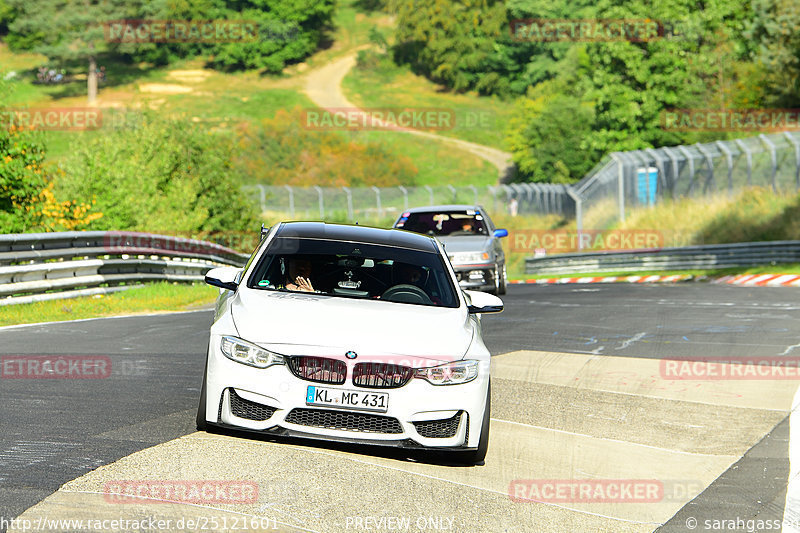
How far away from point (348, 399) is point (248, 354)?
0.68 m

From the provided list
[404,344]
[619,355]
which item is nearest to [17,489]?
[404,344]

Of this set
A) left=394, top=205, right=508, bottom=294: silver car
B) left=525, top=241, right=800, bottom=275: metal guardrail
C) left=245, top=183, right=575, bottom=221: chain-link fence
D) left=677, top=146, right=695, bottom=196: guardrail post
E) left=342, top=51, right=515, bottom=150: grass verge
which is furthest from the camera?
left=342, top=51, right=515, bottom=150: grass verge

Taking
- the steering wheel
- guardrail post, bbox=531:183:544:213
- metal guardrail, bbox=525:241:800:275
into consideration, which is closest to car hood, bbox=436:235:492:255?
the steering wheel

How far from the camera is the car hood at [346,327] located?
675cm

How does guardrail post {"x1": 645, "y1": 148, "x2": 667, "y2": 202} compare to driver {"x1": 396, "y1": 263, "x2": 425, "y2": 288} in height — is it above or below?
below

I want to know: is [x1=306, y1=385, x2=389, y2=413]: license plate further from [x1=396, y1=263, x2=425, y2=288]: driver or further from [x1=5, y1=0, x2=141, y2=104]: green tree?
[x1=5, y1=0, x2=141, y2=104]: green tree

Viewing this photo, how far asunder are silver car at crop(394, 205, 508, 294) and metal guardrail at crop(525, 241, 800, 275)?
1473 cm

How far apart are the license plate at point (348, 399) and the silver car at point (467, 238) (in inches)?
474

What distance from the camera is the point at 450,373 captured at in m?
6.91

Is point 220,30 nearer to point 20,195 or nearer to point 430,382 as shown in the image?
point 20,195

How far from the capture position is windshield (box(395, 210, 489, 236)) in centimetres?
2014

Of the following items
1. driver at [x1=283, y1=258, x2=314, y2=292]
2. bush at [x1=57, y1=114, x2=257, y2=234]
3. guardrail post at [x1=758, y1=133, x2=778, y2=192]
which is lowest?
guardrail post at [x1=758, y1=133, x2=778, y2=192]

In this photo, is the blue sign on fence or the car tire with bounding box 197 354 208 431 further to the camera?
the blue sign on fence

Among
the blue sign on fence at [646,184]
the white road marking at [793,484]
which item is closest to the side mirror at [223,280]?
the white road marking at [793,484]
